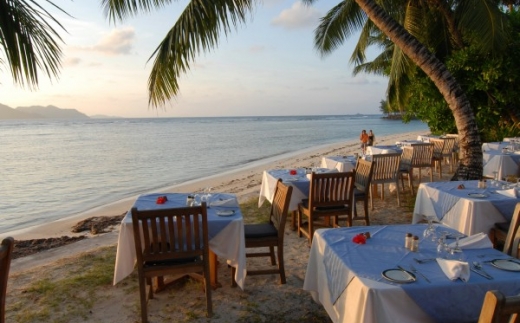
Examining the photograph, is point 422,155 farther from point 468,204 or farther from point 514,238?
point 514,238

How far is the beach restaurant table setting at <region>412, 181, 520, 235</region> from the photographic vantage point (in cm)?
388

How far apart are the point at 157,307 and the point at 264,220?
2.97 metres

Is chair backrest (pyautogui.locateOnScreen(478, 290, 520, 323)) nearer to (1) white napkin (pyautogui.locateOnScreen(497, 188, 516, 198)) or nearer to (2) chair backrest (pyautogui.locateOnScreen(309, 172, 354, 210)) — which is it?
(1) white napkin (pyautogui.locateOnScreen(497, 188, 516, 198))

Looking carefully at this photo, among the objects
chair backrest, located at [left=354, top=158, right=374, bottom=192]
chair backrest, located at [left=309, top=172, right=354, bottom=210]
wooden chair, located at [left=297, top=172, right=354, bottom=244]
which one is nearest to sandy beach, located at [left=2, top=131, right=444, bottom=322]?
wooden chair, located at [left=297, top=172, right=354, bottom=244]

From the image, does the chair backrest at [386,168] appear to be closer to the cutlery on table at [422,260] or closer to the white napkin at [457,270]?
the cutlery on table at [422,260]

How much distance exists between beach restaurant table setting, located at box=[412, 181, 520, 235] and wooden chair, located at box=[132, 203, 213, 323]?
2745 millimetres

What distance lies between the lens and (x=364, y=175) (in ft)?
19.3

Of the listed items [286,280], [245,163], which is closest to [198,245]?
[286,280]

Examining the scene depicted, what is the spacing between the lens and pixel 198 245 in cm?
320

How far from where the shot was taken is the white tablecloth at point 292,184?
5.35m

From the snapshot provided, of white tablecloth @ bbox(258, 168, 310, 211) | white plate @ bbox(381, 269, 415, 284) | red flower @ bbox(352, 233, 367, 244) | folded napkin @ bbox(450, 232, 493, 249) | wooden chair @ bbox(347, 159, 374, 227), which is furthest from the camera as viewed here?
wooden chair @ bbox(347, 159, 374, 227)

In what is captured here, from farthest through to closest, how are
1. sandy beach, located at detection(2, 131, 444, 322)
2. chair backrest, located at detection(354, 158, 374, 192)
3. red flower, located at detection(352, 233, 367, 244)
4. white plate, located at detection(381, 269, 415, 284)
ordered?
chair backrest, located at detection(354, 158, 374, 192) → sandy beach, located at detection(2, 131, 444, 322) → red flower, located at detection(352, 233, 367, 244) → white plate, located at detection(381, 269, 415, 284)

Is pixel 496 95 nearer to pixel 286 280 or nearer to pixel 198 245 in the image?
pixel 286 280

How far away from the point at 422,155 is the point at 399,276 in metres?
6.82
